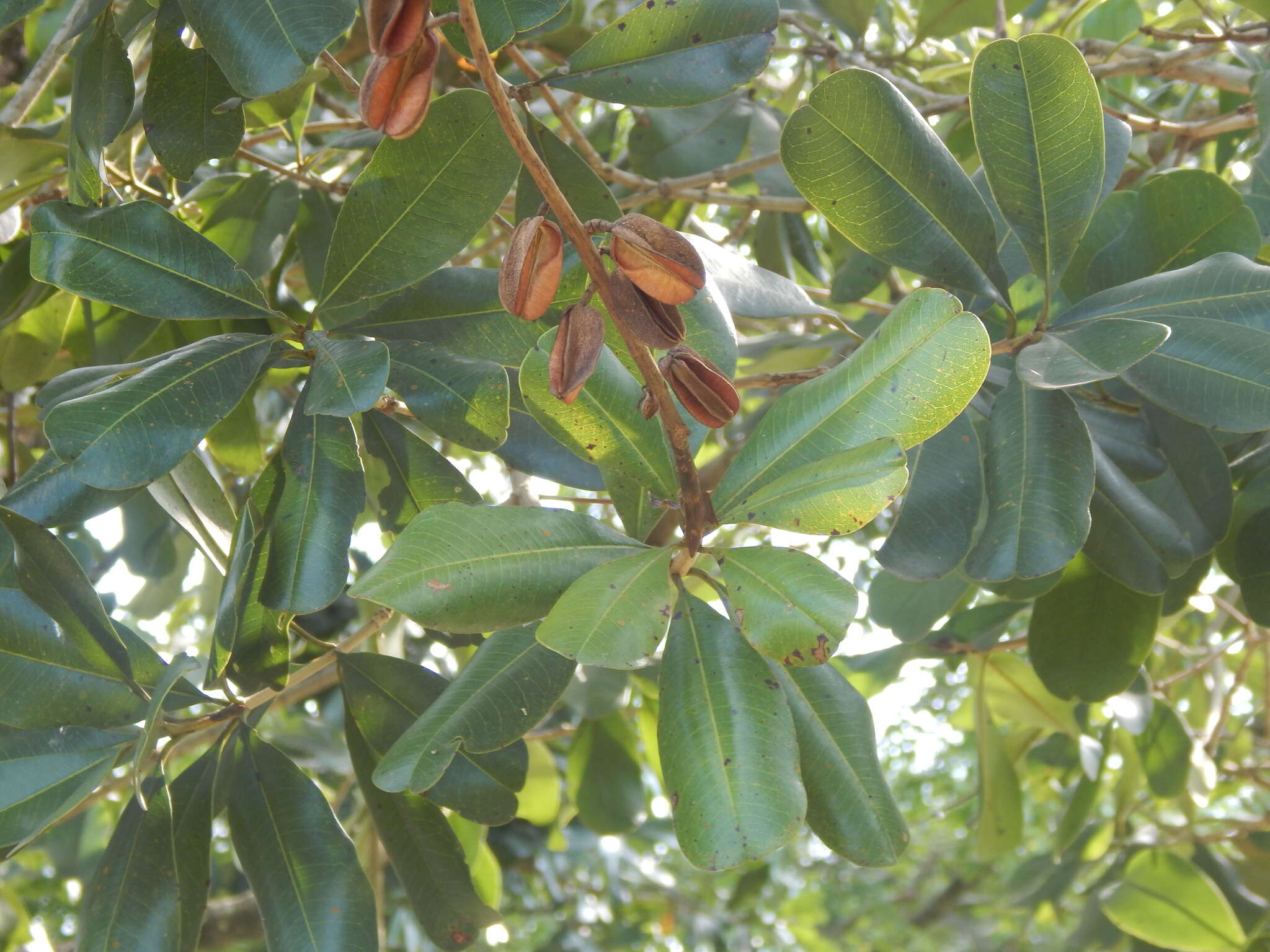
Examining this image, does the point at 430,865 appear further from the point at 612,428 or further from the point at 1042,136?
the point at 1042,136

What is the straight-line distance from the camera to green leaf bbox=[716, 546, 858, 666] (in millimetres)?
643

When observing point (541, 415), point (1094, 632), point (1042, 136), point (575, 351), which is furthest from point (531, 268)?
point (1094, 632)

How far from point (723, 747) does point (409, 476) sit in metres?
0.41

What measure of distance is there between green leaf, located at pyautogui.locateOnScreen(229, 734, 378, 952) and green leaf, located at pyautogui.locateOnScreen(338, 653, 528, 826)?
0.08m

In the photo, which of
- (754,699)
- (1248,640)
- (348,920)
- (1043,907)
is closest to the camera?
(754,699)

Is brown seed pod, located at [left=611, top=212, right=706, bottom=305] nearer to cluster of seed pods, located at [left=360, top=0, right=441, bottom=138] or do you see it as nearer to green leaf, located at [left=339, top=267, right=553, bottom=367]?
cluster of seed pods, located at [left=360, top=0, right=441, bottom=138]

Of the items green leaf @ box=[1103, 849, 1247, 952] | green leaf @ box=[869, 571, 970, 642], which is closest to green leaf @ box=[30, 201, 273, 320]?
green leaf @ box=[869, 571, 970, 642]

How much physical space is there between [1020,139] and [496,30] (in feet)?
1.45

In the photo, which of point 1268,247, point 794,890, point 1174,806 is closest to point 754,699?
point 1268,247

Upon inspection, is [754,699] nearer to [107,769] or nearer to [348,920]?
[348,920]

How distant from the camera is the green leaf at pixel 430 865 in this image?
3.26 feet

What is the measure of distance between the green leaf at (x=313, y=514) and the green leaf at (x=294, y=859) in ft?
0.78

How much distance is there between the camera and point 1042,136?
894mm

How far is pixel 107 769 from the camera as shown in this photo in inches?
34.2
